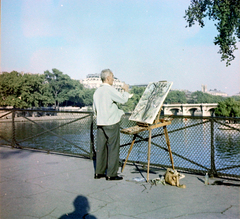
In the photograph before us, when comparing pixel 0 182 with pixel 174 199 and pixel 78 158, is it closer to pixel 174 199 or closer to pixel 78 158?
pixel 78 158

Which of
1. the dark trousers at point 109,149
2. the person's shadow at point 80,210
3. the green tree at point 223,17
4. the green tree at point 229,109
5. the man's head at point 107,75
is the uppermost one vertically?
the green tree at point 223,17

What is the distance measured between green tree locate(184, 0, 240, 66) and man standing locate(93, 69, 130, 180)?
13277 mm

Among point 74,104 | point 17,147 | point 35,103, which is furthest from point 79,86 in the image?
point 17,147

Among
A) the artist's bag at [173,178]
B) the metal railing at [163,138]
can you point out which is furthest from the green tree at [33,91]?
the artist's bag at [173,178]

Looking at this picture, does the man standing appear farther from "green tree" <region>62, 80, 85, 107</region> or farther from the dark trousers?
"green tree" <region>62, 80, 85, 107</region>

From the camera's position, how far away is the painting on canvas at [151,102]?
14.7ft

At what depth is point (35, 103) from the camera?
65250 mm

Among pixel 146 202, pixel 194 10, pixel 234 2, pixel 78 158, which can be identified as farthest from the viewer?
pixel 194 10

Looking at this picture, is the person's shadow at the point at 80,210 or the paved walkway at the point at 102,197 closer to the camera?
the person's shadow at the point at 80,210

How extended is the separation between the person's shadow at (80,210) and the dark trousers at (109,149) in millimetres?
1018

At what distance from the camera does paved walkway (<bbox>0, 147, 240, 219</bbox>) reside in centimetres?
319

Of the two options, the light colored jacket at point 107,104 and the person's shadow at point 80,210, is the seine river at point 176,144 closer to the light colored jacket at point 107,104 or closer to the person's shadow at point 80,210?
the light colored jacket at point 107,104

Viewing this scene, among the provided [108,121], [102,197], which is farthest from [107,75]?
[102,197]

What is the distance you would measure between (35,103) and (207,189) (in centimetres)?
6509
